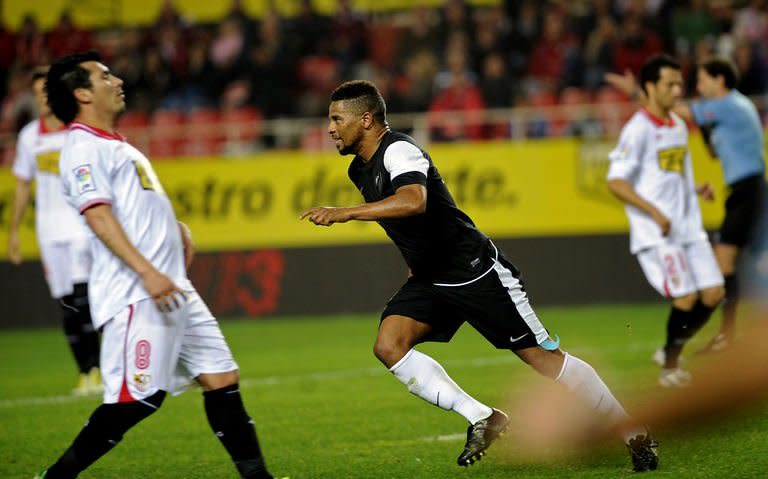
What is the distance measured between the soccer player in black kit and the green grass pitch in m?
0.37

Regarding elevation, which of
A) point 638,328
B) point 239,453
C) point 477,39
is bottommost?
point 638,328

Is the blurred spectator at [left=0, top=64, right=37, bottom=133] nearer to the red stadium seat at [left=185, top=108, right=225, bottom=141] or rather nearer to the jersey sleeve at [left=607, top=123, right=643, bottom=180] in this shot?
the red stadium seat at [left=185, top=108, right=225, bottom=141]

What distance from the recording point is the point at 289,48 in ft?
61.3

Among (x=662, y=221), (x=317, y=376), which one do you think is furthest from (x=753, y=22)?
(x=317, y=376)

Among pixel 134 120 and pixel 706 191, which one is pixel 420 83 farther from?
pixel 706 191

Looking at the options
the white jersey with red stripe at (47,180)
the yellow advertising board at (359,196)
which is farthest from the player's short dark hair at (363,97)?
the yellow advertising board at (359,196)

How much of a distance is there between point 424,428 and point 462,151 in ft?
28.4

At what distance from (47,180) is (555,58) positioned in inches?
346

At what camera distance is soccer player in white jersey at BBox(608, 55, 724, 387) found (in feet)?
29.4

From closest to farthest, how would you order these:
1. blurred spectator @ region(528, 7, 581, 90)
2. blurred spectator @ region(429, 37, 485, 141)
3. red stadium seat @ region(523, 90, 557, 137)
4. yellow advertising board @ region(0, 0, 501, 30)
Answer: red stadium seat @ region(523, 90, 557, 137)
blurred spectator @ region(429, 37, 485, 141)
blurred spectator @ region(528, 7, 581, 90)
yellow advertising board @ region(0, 0, 501, 30)

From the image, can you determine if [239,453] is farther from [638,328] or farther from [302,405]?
[638,328]

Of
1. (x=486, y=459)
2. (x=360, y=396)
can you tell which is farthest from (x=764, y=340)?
(x=486, y=459)

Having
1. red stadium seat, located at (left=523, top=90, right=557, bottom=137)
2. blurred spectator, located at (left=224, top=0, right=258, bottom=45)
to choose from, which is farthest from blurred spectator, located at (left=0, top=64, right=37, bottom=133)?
red stadium seat, located at (left=523, top=90, right=557, bottom=137)

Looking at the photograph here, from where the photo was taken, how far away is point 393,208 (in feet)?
17.6
